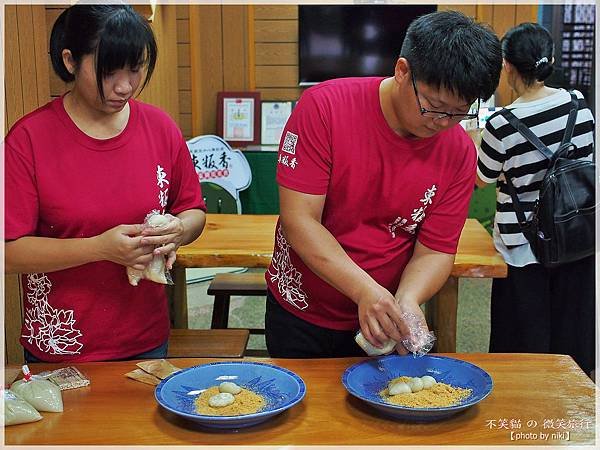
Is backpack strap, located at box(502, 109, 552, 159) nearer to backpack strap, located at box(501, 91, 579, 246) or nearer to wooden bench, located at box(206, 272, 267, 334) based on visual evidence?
backpack strap, located at box(501, 91, 579, 246)

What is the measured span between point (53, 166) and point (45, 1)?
1391 millimetres

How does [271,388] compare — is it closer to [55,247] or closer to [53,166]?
[55,247]

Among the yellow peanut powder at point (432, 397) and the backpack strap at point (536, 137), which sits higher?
the backpack strap at point (536, 137)

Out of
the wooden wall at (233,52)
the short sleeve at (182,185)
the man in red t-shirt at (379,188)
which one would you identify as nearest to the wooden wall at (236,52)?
the wooden wall at (233,52)

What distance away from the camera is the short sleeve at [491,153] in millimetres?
2793

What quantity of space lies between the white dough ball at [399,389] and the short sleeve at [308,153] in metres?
0.48

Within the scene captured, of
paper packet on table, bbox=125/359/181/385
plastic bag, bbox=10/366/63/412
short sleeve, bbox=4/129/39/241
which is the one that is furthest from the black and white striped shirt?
plastic bag, bbox=10/366/63/412

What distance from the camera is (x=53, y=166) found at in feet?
5.57

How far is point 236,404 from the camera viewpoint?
1.49m

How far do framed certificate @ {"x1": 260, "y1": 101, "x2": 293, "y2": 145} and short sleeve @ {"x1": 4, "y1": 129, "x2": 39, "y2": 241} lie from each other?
4.38m

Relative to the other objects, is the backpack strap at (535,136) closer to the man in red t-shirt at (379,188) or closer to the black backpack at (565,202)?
the black backpack at (565,202)

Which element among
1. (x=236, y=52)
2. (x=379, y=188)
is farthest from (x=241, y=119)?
(x=379, y=188)

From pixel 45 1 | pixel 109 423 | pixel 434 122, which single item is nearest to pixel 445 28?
pixel 434 122

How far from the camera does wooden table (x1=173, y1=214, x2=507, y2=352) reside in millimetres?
2771
